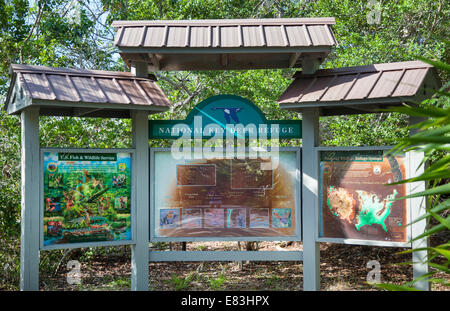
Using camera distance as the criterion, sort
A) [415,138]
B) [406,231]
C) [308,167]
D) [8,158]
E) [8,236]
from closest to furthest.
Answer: [415,138] → [406,231] → [308,167] → [8,236] → [8,158]

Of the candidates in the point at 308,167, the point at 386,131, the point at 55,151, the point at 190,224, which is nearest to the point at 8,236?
the point at 55,151

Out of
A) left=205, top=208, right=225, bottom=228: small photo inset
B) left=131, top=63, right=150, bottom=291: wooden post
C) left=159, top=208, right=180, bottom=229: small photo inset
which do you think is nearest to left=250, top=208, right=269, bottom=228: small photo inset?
left=205, top=208, right=225, bottom=228: small photo inset

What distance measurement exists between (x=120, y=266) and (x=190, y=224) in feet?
12.3

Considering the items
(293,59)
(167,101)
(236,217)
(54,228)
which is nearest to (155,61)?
(167,101)

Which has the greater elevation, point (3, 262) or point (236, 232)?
point (236, 232)

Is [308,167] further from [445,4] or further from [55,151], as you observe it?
[445,4]

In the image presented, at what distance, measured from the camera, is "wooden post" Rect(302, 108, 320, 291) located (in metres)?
6.01

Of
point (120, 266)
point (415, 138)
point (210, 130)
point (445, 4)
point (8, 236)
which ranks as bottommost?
point (120, 266)

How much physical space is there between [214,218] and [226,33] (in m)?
2.65

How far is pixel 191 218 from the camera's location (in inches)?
243

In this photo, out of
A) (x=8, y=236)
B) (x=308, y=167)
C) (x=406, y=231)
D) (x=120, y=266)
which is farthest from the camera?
(x=120, y=266)

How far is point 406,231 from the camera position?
5523mm

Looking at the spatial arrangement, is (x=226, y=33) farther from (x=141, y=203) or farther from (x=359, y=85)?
(x=141, y=203)

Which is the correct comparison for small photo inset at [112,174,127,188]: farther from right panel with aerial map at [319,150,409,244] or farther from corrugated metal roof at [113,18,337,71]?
right panel with aerial map at [319,150,409,244]
